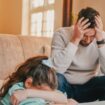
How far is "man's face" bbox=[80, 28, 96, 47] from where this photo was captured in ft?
5.57

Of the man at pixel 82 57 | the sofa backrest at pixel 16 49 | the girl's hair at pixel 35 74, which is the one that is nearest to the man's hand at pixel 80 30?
the man at pixel 82 57

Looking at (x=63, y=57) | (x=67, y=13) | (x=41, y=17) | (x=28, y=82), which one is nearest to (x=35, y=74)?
(x=28, y=82)

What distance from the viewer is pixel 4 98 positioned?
117cm

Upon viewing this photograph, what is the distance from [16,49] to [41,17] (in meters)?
2.20

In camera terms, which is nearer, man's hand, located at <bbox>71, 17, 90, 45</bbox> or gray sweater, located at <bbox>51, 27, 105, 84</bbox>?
man's hand, located at <bbox>71, 17, 90, 45</bbox>

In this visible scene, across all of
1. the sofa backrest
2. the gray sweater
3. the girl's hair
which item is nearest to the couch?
the sofa backrest

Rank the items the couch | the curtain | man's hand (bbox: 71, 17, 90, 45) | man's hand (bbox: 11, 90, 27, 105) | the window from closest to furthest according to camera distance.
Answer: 1. man's hand (bbox: 11, 90, 27, 105)
2. man's hand (bbox: 71, 17, 90, 45)
3. the couch
4. the curtain
5. the window

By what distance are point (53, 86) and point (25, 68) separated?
0.44 feet

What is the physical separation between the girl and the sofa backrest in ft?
3.85

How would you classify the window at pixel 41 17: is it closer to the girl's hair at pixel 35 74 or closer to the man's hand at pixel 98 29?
the man's hand at pixel 98 29

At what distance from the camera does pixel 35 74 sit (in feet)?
3.70

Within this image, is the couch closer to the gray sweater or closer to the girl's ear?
the gray sweater

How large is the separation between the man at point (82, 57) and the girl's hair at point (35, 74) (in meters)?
0.50

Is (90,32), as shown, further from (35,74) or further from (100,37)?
(35,74)
